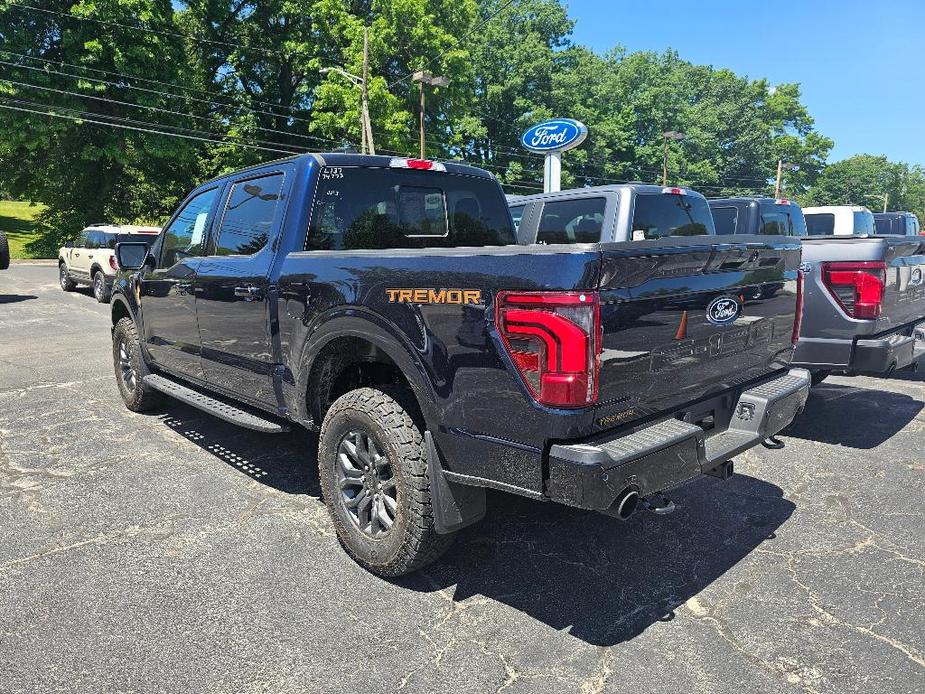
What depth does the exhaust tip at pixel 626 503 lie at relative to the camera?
2.31m

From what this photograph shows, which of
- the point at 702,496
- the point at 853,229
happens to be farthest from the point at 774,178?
the point at 702,496

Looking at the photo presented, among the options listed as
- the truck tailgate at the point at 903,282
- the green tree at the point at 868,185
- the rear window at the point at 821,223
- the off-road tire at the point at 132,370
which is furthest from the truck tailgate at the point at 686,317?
the green tree at the point at 868,185

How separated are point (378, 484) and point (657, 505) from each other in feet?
4.18

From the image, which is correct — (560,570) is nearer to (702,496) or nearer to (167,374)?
(702,496)

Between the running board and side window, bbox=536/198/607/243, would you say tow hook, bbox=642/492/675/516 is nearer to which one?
the running board

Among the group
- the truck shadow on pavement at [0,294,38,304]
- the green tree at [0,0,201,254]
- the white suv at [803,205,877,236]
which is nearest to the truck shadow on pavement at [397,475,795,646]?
the white suv at [803,205,877,236]

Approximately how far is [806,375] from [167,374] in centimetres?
476

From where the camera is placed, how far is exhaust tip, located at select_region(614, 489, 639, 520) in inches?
91.0

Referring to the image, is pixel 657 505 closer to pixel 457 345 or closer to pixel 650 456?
pixel 650 456

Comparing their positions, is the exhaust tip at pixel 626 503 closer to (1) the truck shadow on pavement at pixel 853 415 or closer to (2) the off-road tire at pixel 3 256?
(1) the truck shadow on pavement at pixel 853 415

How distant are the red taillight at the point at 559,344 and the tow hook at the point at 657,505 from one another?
1.95 ft

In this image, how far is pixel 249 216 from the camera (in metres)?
4.04

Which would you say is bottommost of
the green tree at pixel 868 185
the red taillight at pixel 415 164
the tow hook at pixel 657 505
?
the tow hook at pixel 657 505

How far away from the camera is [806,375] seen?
3480 mm
